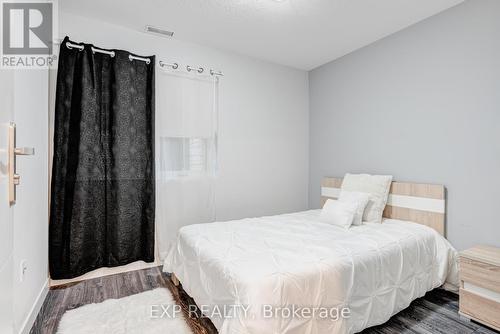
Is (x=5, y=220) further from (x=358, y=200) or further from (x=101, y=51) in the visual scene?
(x=358, y=200)

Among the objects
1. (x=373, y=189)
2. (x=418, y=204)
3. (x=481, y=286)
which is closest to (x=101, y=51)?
(x=373, y=189)

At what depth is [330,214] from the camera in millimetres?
2709

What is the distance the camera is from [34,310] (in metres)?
2.04

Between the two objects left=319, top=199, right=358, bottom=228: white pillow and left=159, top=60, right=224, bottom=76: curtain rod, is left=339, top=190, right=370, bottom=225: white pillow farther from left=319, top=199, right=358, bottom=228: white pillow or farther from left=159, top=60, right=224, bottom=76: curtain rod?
left=159, top=60, right=224, bottom=76: curtain rod

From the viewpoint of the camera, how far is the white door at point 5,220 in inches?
31.7

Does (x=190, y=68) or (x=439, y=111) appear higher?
(x=190, y=68)

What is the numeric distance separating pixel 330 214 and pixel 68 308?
97.6 inches

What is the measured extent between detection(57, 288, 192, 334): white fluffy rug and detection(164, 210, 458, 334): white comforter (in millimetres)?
241

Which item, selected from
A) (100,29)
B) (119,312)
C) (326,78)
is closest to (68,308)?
(119,312)

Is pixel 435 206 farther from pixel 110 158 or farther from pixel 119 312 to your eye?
pixel 110 158

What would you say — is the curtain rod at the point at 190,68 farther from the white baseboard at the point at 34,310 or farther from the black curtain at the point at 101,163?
the white baseboard at the point at 34,310

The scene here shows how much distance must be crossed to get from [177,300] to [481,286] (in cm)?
238

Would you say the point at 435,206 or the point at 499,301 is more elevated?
the point at 435,206

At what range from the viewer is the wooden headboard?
2.54 meters
